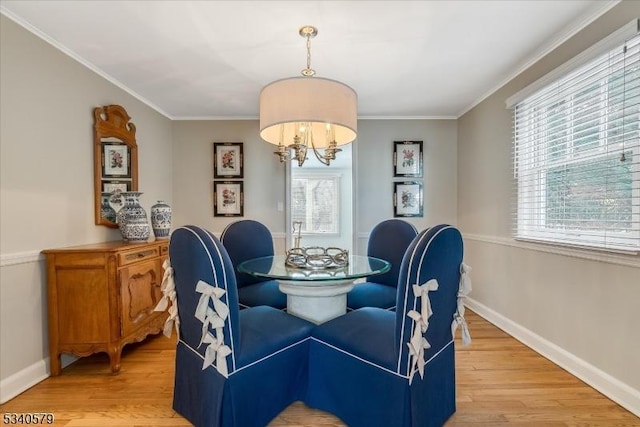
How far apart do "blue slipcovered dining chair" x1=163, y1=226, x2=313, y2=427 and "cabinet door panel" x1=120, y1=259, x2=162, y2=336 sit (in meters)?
0.81

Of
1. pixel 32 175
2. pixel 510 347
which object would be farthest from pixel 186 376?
pixel 510 347

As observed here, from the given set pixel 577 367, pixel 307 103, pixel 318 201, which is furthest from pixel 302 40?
pixel 318 201

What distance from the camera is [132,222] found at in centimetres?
261

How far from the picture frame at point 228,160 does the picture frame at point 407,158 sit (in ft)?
6.21

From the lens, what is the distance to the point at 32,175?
2.07 m

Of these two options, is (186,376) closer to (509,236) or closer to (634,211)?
(634,211)

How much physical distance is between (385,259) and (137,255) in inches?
74.1

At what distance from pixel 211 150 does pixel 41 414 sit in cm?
293

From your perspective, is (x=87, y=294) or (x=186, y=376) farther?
(x=87, y=294)

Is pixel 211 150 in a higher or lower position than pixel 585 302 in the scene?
higher

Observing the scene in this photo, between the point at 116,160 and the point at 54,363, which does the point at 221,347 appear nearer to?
the point at 54,363

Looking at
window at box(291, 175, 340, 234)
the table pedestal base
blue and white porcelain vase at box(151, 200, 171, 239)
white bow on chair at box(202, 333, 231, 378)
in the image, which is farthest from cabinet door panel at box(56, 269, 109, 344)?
window at box(291, 175, 340, 234)

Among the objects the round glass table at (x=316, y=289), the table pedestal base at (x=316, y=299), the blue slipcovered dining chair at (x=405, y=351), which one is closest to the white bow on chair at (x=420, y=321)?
the blue slipcovered dining chair at (x=405, y=351)

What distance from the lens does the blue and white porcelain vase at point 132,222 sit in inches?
103
